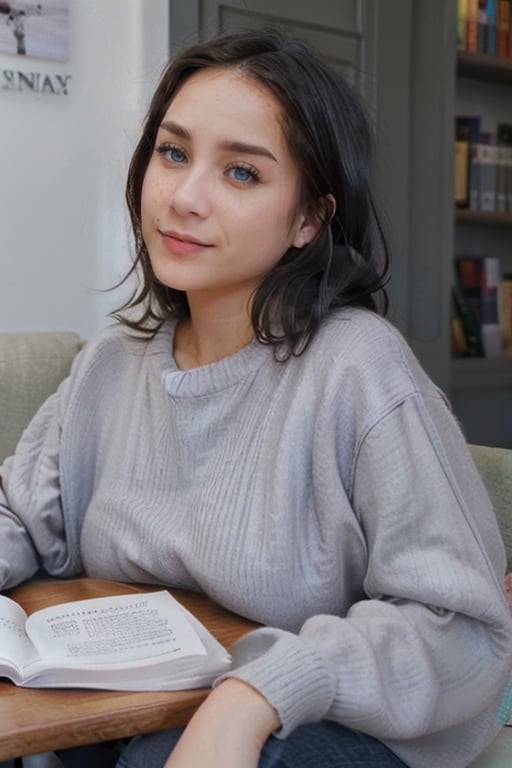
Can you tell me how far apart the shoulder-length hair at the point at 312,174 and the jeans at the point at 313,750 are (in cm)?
43

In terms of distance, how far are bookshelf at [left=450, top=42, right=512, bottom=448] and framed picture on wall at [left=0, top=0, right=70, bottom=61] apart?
1469 millimetres

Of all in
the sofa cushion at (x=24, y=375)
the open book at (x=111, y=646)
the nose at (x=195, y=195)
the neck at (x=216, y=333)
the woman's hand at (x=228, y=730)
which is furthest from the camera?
the sofa cushion at (x=24, y=375)

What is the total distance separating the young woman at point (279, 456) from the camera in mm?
964

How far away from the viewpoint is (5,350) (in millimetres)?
1953

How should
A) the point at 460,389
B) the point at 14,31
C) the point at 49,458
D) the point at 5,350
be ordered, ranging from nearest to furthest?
the point at 49,458
the point at 5,350
the point at 14,31
the point at 460,389

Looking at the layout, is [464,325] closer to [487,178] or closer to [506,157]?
[487,178]

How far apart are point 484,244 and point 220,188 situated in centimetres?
258

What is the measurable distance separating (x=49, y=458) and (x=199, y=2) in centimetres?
157

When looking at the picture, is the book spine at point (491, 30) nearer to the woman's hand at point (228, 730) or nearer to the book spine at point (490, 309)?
the book spine at point (490, 309)

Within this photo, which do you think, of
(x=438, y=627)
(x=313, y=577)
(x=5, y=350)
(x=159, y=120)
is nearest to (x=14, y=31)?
(x=5, y=350)

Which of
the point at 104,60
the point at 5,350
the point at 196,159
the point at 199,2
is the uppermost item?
the point at 199,2

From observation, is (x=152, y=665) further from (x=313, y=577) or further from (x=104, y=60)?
(x=104, y=60)

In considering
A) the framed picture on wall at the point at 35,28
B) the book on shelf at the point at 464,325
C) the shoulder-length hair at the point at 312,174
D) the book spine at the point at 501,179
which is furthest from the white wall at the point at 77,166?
the book spine at the point at 501,179

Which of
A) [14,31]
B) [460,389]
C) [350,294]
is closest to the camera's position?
[350,294]
